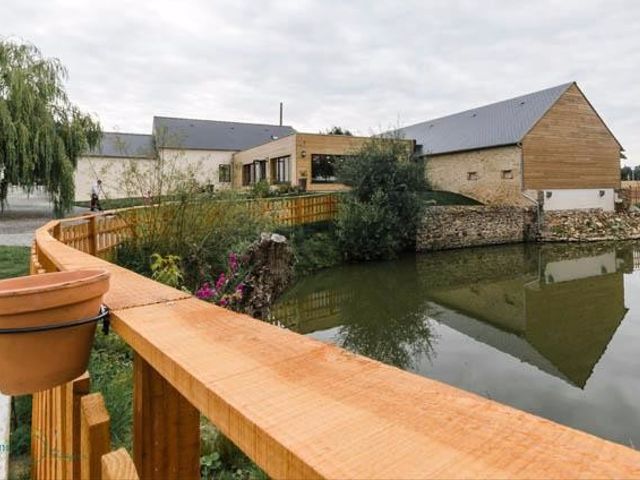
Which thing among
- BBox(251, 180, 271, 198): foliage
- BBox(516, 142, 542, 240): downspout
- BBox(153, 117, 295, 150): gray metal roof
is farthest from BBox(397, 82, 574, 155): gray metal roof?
BBox(153, 117, 295, 150): gray metal roof

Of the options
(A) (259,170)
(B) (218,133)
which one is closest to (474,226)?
(A) (259,170)

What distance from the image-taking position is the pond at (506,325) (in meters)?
5.27

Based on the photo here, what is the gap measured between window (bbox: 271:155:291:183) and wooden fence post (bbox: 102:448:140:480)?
1941 cm

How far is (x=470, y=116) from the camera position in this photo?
83.9 ft

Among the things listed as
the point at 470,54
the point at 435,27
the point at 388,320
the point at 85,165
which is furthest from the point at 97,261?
the point at 85,165

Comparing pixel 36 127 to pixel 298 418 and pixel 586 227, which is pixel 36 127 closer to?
pixel 298 418

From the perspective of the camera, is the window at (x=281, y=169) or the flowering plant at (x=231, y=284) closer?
the flowering plant at (x=231, y=284)

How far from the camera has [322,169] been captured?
20109mm

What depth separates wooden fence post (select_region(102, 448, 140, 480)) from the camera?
0.66m

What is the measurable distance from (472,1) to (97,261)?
14983 millimetres

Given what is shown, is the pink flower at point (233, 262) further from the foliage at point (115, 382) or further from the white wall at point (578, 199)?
the white wall at point (578, 199)

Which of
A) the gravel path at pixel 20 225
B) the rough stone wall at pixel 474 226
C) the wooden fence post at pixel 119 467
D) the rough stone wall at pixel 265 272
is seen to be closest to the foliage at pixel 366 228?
the rough stone wall at pixel 474 226

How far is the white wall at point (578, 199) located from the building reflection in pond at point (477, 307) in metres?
6.12

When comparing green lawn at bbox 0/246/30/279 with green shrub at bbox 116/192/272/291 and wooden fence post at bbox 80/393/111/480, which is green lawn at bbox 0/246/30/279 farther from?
wooden fence post at bbox 80/393/111/480
